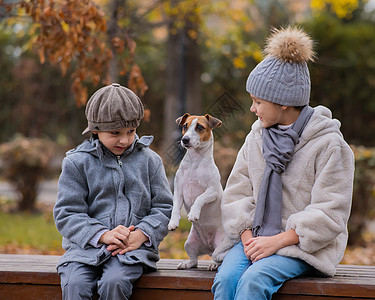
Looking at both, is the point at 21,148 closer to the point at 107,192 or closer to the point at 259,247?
the point at 107,192

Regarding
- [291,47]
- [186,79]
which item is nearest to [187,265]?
[291,47]

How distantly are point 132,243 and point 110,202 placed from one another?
0.96 feet

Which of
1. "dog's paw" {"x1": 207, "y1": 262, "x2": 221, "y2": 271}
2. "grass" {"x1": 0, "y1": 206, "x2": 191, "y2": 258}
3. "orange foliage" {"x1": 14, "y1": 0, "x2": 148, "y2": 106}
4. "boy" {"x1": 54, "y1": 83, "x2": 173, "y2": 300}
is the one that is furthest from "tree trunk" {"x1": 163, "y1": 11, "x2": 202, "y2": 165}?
"dog's paw" {"x1": 207, "y1": 262, "x2": 221, "y2": 271}

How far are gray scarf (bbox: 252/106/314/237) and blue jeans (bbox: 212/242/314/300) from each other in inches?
7.2

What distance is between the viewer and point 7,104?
55.6 feet

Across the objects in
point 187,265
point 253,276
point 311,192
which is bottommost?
point 187,265

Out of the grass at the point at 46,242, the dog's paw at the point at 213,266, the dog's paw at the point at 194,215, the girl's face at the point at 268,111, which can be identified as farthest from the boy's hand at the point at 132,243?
the grass at the point at 46,242

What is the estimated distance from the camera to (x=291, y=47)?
2.90 meters

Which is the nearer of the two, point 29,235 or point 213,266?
point 213,266

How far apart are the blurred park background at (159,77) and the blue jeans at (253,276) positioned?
5.68 feet

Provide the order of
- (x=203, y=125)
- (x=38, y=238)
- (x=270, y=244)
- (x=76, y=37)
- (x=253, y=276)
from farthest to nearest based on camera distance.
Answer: (x=38, y=238)
(x=76, y=37)
(x=203, y=125)
(x=270, y=244)
(x=253, y=276)

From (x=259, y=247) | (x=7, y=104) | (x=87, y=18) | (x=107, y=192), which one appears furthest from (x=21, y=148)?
(x=7, y=104)

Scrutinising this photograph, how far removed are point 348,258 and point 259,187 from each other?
3.58 metres

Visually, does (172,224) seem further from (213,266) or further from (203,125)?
(203,125)
